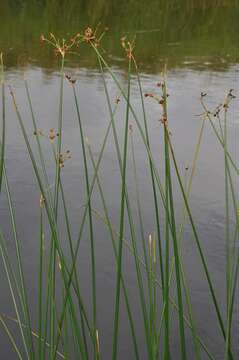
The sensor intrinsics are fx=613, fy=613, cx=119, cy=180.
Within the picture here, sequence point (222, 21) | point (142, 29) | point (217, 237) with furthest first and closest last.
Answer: point (222, 21) < point (142, 29) < point (217, 237)

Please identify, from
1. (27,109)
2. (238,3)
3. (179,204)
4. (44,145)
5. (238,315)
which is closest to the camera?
(238,315)

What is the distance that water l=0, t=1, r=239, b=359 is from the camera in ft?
7.78

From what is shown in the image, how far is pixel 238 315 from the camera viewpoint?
89.6 inches

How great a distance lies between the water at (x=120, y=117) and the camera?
2.37 meters

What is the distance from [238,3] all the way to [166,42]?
445 cm

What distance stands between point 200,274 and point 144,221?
482 millimetres

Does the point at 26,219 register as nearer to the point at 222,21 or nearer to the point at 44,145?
the point at 44,145

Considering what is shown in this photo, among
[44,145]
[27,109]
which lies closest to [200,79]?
[27,109]

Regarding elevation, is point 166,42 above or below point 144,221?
above

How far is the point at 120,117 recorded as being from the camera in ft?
14.2

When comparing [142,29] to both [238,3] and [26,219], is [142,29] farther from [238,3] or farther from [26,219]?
[26,219]

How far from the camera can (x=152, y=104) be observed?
15.2ft

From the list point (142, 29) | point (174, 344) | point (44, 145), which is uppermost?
point (142, 29)

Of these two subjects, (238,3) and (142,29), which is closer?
(142,29)
